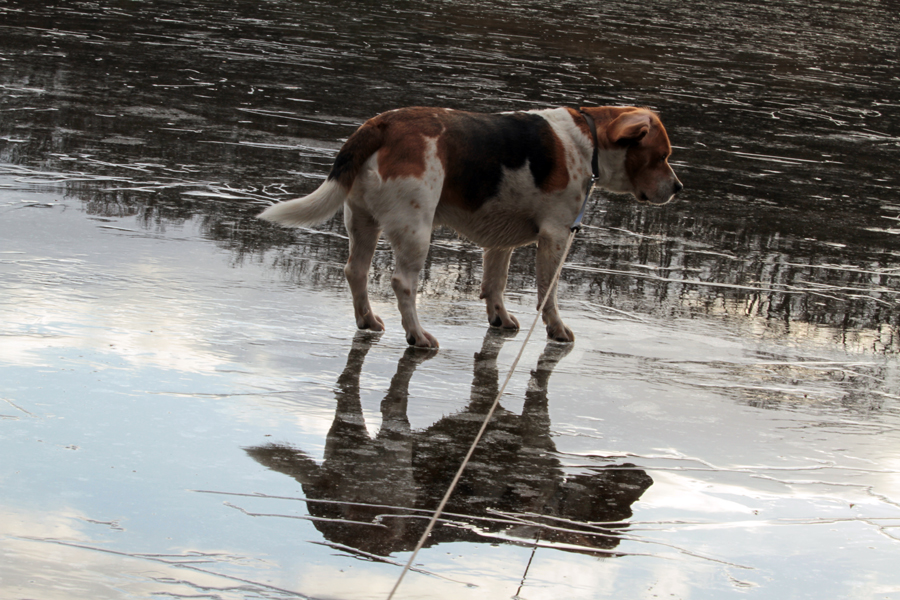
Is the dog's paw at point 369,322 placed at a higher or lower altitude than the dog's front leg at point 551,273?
lower

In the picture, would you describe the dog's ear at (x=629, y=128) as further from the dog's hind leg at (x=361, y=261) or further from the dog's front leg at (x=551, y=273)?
the dog's hind leg at (x=361, y=261)

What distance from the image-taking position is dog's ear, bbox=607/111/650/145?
5941 mm

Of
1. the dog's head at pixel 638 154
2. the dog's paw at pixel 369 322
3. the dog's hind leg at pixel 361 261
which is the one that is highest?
the dog's head at pixel 638 154

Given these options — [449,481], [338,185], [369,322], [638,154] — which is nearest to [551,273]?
[638,154]

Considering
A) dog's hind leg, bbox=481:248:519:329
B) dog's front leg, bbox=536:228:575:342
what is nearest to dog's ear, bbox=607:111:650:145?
dog's front leg, bbox=536:228:575:342

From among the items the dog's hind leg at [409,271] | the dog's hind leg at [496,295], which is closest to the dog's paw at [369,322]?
the dog's hind leg at [409,271]

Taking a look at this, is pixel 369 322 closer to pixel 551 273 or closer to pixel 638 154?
pixel 551 273

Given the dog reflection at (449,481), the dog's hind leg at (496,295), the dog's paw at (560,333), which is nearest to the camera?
the dog reflection at (449,481)

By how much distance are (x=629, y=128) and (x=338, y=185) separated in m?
1.79

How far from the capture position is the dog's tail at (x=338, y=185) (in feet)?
17.6

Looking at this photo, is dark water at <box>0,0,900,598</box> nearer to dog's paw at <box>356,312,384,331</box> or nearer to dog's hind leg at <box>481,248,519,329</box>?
dog's hind leg at <box>481,248,519,329</box>

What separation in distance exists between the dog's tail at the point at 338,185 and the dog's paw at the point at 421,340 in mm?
786

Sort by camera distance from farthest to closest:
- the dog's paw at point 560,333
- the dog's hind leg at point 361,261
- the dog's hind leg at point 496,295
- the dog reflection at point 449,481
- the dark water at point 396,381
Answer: the dog's hind leg at point 496,295
the dog's paw at point 560,333
the dog's hind leg at point 361,261
the dog reflection at point 449,481
the dark water at point 396,381

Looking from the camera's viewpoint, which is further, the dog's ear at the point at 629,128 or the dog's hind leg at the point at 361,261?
the dog's ear at the point at 629,128
